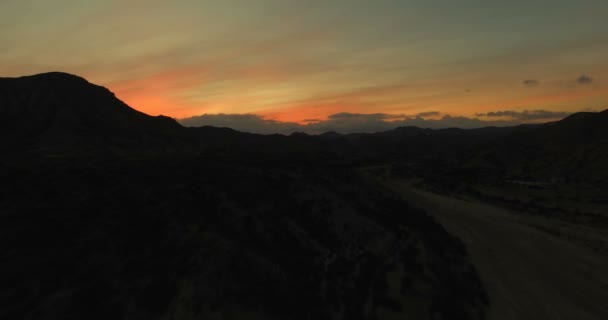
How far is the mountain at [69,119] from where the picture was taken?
3625 inches

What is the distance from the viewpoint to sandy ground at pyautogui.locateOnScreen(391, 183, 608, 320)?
28.0 m

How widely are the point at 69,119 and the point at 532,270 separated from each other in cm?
12320

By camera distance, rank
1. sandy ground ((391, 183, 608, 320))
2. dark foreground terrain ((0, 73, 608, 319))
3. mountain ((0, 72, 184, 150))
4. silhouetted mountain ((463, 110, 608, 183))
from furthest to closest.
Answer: silhouetted mountain ((463, 110, 608, 183)) < mountain ((0, 72, 184, 150)) < sandy ground ((391, 183, 608, 320)) < dark foreground terrain ((0, 73, 608, 319))

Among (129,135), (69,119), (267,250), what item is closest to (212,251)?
(267,250)

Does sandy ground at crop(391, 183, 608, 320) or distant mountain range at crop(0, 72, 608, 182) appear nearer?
sandy ground at crop(391, 183, 608, 320)

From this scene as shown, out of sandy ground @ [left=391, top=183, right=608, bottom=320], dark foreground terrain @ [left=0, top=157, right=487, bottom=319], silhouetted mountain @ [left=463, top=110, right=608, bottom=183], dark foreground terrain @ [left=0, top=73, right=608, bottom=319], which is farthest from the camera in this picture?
silhouetted mountain @ [left=463, top=110, right=608, bottom=183]

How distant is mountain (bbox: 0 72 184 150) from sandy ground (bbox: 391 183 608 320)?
8927 centimetres

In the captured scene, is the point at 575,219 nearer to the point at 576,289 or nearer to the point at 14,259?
the point at 576,289

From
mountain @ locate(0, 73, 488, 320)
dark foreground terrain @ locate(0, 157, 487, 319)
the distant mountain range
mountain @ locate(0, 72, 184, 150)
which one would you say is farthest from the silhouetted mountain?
mountain @ locate(0, 72, 184, 150)

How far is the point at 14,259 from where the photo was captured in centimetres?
2253

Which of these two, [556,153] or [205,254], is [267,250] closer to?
[205,254]

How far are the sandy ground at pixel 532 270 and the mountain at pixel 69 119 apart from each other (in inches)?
3515

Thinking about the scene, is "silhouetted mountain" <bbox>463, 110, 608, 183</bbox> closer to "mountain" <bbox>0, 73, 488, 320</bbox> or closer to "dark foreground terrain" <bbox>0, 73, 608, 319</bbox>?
"dark foreground terrain" <bbox>0, 73, 608, 319</bbox>

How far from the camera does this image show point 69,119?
346 feet
